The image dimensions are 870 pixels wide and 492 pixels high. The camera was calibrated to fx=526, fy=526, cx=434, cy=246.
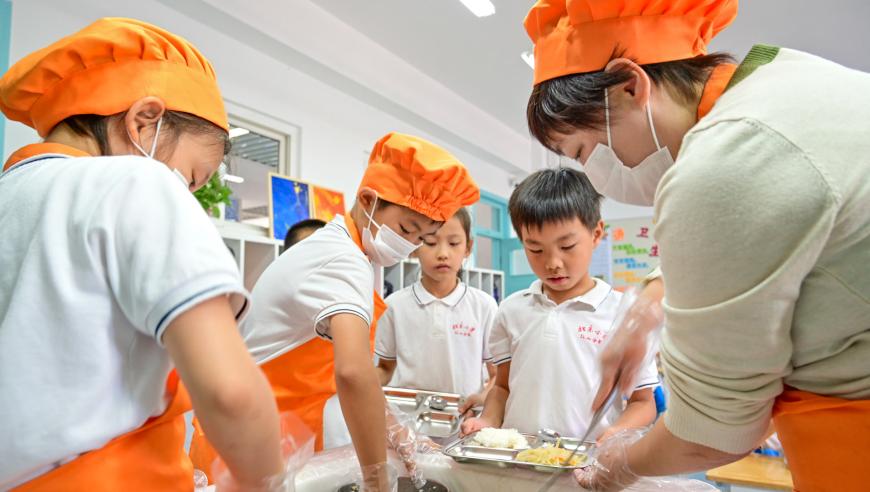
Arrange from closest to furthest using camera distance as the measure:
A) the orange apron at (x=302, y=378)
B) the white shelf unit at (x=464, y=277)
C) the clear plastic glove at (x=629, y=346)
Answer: the clear plastic glove at (x=629, y=346) < the orange apron at (x=302, y=378) < the white shelf unit at (x=464, y=277)

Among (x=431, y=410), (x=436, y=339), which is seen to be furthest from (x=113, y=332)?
(x=436, y=339)

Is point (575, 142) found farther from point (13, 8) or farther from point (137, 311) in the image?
point (13, 8)

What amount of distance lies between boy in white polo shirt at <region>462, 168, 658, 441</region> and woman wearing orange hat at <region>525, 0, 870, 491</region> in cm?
81

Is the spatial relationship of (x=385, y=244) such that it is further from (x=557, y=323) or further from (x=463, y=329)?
(x=463, y=329)

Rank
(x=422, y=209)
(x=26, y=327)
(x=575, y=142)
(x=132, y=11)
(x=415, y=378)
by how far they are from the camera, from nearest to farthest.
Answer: (x=26, y=327) → (x=575, y=142) → (x=422, y=209) → (x=415, y=378) → (x=132, y=11)

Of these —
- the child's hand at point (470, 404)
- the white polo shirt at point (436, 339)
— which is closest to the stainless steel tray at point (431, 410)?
the child's hand at point (470, 404)

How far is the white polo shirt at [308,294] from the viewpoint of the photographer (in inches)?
43.8

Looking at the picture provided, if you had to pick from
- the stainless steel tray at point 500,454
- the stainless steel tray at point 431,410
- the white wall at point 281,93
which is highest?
the white wall at point 281,93

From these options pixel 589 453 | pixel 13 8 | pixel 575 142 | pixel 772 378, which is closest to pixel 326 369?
pixel 589 453

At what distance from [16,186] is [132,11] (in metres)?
2.84

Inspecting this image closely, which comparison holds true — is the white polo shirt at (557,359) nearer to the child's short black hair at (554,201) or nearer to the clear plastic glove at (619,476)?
the child's short black hair at (554,201)

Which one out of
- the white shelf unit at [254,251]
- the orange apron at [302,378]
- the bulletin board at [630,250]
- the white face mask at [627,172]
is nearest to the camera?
the white face mask at [627,172]

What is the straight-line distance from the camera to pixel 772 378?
633 millimetres

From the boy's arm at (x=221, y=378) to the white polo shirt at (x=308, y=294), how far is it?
0.53 m
